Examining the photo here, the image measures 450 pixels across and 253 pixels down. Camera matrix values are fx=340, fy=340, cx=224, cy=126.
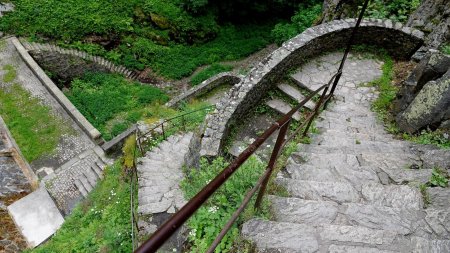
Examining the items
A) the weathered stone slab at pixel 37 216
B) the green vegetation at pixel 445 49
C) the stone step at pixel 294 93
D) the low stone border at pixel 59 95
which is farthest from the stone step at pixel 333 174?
the low stone border at pixel 59 95

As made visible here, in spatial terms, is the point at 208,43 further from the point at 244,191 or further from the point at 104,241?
the point at 244,191

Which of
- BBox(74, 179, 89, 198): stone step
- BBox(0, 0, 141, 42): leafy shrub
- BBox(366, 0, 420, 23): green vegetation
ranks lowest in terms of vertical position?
BBox(74, 179, 89, 198): stone step

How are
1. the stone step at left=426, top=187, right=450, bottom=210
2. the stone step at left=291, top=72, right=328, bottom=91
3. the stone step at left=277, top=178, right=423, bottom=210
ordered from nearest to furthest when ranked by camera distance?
the stone step at left=426, top=187, right=450, bottom=210
the stone step at left=277, top=178, right=423, bottom=210
the stone step at left=291, top=72, right=328, bottom=91

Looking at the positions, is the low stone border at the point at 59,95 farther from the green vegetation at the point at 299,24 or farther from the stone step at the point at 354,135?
the stone step at the point at 354,135

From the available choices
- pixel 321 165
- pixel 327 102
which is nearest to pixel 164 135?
pixel 327 102

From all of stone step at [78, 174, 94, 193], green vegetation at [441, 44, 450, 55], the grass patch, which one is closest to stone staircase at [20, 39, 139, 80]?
the grass patch

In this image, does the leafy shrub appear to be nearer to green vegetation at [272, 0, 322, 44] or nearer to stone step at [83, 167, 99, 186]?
stone step at [83, 167, 99, 186]

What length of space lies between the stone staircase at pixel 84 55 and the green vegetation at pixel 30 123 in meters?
1.88

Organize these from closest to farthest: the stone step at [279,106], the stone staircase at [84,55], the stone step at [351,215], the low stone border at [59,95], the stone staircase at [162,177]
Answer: the stone step at [351,215]
the stone staircase at [162,177]
the stone step at [279,106]
the low stone border at [59,95]
the stone staircase at [84,55]

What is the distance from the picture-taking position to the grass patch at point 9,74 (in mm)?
12375

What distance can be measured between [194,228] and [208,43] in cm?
1296

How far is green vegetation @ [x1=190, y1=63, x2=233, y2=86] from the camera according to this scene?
553 inches

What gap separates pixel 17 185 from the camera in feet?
32.0

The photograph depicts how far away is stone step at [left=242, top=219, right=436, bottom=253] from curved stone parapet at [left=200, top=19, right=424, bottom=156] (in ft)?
9.36
